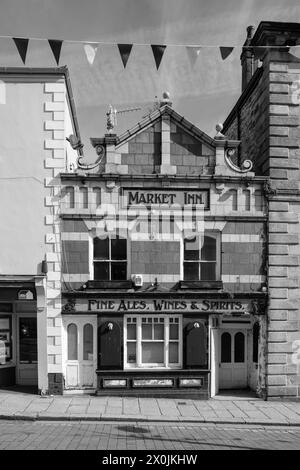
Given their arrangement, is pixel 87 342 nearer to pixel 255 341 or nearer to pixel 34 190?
pixel 34 190

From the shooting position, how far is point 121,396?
13.0m

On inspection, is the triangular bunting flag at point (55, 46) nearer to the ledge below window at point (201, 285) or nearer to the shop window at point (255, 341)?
the ledge below window at point (201, 285)

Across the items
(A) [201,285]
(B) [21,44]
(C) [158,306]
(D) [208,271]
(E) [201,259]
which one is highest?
(B) [21,44]

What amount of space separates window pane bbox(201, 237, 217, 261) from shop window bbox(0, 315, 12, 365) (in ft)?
22.7

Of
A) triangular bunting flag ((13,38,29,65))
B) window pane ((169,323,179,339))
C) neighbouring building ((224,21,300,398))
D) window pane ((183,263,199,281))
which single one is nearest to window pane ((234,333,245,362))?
neighbouring building ((224,21,300,398))

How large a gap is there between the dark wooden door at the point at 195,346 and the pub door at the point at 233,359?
4.25 feet

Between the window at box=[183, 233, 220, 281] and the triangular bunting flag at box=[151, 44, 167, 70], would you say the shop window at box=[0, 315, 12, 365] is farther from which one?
the triangular bunting flag at box=[151, 44, 167, 70]

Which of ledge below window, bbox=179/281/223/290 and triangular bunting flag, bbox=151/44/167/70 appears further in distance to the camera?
ledge below window, bbox=179/281/223/290

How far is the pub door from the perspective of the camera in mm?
14219

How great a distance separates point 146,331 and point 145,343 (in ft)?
1.24

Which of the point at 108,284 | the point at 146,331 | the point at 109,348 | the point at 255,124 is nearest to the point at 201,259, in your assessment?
the point at 146,331

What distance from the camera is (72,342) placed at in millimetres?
13312

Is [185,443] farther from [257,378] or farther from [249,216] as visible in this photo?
[249,216]

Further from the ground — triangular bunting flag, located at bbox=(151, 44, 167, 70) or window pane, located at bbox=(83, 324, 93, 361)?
triangular bunting flag, located at bbox=(151, 44, 167, 70)
